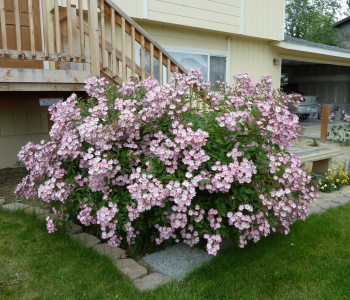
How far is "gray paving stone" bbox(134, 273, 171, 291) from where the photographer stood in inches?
93.2

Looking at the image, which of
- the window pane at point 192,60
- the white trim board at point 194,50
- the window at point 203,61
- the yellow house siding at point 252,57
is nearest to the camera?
the white trim board at point 194,50

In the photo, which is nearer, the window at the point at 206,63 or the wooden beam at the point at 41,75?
the wooden beam at the point at 41,75

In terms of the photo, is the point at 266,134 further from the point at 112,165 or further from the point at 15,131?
the point at 15,131

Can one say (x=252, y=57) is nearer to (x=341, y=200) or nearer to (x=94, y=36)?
(x=341, y=200)

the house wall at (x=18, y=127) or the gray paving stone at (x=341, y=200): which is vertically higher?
the house wall at (x=18, y=127)

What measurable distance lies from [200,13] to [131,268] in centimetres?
602

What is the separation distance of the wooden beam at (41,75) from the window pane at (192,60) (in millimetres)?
3321

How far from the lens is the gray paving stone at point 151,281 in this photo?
2.37 meters

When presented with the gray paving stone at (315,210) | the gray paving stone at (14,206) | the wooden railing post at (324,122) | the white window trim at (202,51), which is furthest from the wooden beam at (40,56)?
the wooden railing post at (324,122)

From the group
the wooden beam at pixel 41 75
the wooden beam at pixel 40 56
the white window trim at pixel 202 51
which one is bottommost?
the wooden beam at pixel 41 75

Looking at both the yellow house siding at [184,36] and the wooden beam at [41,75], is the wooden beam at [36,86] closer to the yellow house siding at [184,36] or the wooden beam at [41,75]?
the wooden beam at [41,75]

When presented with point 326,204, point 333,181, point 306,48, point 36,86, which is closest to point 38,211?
point 36,86

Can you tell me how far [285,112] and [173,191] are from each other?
1078 mm

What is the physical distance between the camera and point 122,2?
5.95 m
